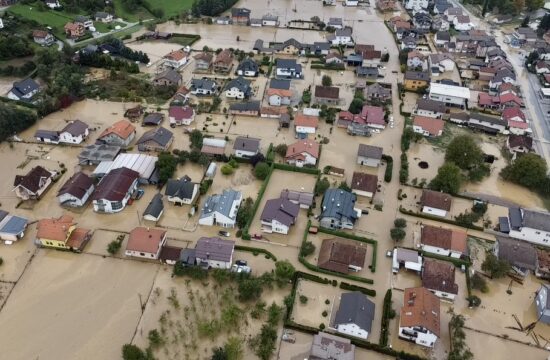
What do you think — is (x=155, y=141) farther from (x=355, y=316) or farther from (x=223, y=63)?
(x=355, y=316)

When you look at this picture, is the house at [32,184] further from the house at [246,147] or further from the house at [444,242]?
the house at [444,242]

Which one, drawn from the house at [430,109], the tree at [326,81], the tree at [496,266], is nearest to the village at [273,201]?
the tree at [496,266]

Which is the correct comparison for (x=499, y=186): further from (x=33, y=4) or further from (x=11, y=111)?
(x=33, y=4)

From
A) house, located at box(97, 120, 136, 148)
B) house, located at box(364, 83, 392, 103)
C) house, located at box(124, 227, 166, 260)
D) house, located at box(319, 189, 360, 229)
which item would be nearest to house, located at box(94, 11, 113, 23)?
house, located at box(97, 120, 136, 148)

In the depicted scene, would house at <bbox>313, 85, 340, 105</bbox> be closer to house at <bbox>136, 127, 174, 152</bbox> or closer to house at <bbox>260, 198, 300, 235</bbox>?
house at <bbox>136, 127, 174, 152</bbox>

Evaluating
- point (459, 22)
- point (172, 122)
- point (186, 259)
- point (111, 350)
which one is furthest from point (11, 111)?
point (459, 22)
